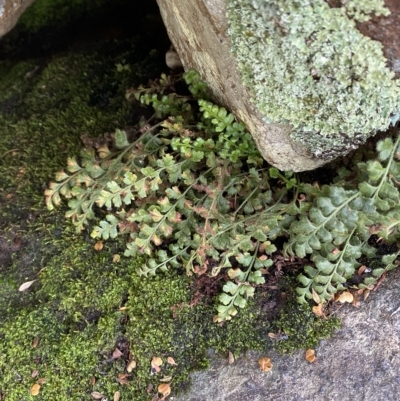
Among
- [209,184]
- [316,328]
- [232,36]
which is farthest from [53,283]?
[232,36]

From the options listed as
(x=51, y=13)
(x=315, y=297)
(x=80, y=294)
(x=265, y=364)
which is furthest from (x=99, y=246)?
(x=51, y=13)

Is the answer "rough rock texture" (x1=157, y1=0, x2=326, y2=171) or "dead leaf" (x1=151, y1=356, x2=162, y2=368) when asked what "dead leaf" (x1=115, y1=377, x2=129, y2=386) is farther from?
"rough rock texture" (x1=157, y1=0, x2=326, y2=171)

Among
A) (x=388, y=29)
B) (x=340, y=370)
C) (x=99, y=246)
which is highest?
(x=388, y=29)

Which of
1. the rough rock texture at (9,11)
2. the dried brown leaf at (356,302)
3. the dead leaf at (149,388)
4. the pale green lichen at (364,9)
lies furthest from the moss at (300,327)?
the rough rock texture at (9,11)

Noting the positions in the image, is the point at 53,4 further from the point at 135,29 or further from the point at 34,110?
the point at 34,110

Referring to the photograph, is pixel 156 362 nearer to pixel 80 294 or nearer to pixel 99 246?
pixel 80 294

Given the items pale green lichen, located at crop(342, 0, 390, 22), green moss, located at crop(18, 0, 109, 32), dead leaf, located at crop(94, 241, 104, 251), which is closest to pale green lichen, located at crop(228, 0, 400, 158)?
pale green lichen, located at crop(342, 0, 390, 22)
